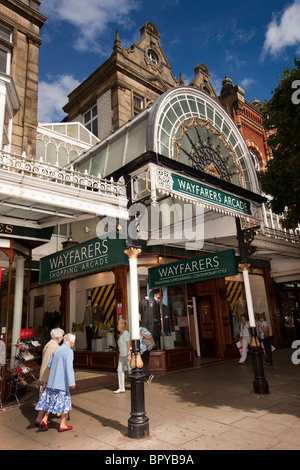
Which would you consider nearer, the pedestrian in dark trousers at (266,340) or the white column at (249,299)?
the white column at (249,299)

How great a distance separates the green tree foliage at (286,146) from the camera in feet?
28.0

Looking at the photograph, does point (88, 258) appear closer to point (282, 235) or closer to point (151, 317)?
point (151, 317)

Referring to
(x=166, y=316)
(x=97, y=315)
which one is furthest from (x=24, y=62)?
(x=166, y=316)

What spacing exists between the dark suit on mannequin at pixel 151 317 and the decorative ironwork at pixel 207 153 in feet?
16.9

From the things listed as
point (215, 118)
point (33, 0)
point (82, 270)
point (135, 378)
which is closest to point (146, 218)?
point (82, 270)

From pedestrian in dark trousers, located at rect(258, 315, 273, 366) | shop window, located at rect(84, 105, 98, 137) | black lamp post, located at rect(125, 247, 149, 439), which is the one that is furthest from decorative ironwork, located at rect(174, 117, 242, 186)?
shop window, located at rect(84, 105, 98, 137)

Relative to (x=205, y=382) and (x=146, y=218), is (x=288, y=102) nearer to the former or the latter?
(x=146, y=218)

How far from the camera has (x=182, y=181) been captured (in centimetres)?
688

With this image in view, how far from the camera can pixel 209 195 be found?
24.8 feet

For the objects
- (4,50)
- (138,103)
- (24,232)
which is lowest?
(24,232)

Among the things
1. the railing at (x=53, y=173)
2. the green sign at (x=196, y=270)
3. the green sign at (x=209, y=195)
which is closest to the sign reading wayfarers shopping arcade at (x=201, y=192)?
the green sign at (x=209, y=195)

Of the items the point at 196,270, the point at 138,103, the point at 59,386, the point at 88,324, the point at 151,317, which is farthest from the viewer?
the point at 138,103

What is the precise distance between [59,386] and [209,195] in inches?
200

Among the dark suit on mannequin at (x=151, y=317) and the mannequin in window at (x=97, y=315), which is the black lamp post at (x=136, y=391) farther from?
the mannequin in window at (x=97, y=315)
